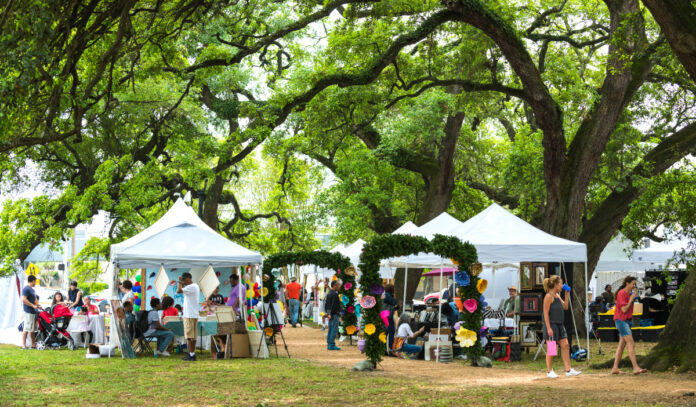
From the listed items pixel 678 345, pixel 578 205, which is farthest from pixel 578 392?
pixel 578 205

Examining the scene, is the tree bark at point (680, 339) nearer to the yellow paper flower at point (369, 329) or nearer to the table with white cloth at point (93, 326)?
the yellow paper flower at point (369, 329)

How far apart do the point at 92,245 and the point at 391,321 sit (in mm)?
12948

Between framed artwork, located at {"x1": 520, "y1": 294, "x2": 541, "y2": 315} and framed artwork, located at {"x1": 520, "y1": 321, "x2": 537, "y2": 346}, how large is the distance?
0.78 feet

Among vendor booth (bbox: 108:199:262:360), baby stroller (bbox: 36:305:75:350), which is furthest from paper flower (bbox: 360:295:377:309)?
baby stroller (bbox: 36:305:75:350)

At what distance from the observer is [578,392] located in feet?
32.0

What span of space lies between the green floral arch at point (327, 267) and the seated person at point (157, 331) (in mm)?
2968

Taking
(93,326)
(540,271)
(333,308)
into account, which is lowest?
(93,326)

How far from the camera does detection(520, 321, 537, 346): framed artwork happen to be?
1583 centimetres

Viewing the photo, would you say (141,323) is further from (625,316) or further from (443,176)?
(443,176)

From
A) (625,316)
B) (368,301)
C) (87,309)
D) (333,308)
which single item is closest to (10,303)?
(87,309)

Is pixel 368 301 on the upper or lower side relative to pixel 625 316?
upper

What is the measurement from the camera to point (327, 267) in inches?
653

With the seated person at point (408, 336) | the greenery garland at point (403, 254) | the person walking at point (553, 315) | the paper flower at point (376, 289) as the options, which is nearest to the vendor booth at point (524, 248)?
the greenery garland at point (403, 254)

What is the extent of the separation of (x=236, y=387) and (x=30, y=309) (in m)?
9.56
